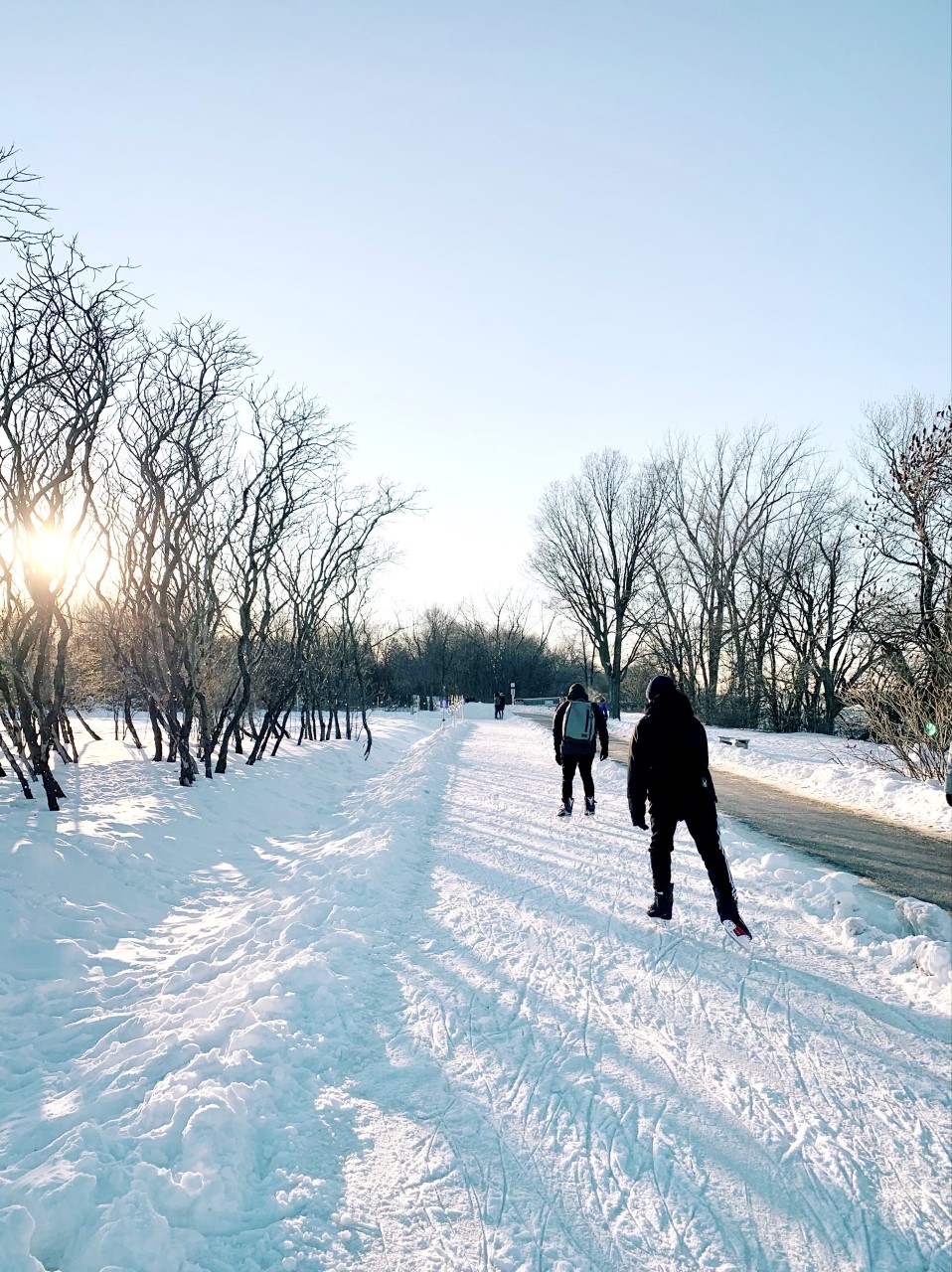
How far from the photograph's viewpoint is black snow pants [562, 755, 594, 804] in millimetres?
9961

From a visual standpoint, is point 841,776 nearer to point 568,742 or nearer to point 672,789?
point 568,742

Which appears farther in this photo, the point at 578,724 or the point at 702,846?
the point at 578,724

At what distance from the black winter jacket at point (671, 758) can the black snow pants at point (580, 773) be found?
4.11 m

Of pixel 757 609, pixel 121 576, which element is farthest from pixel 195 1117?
pixel 757 609

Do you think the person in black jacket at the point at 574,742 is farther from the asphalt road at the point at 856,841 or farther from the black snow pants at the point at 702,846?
the black snow pants at the point at 702,846

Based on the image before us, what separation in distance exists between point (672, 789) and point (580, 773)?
4584mm

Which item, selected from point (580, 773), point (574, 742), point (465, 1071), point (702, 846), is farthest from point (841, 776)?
point (465, 1071)

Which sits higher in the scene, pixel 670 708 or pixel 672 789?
pixel 670 708

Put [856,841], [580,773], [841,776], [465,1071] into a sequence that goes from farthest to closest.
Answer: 1. [841,776]
2. [580,773]
3. [856,841]
4. [465,1071]

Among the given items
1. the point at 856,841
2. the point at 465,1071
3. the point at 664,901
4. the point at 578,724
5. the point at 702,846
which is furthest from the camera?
the point at 578,724

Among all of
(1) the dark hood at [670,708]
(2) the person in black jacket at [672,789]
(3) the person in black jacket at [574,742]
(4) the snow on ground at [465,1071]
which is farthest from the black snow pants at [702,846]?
(3) the person in black jacket at [574,742]

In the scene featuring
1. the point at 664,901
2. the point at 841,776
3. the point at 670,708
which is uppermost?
Answer: the point at 670,708

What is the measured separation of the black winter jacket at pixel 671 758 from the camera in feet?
18.2

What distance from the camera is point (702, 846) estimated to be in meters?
5.51
